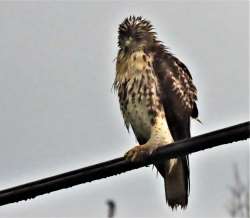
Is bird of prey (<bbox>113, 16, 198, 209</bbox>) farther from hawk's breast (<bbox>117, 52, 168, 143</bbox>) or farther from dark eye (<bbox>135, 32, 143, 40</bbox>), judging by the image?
dark eye (<bbox>135, 32, 143, 40</bbox>)

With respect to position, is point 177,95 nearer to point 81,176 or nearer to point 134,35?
point 134,35

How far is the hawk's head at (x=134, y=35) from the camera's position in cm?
861

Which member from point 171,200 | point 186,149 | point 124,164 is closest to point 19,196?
point 124,164

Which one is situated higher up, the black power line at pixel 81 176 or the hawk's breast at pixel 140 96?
the hawk's breast at pixel 140 96

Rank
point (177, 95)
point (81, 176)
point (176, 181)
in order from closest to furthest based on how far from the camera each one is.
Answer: point (81, 176), point (176, 181), point (177, 95)

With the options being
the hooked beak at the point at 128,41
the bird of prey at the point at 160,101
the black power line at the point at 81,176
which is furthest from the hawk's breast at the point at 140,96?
the black power line at the point at 81,176

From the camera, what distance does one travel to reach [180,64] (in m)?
8.38

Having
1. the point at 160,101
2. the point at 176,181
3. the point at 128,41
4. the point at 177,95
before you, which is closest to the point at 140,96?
the point at 160,101

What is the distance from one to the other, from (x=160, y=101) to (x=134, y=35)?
1.12 meters

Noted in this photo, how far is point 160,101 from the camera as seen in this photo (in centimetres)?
786

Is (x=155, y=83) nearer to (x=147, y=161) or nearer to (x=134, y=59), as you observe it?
(x=134, y=59)

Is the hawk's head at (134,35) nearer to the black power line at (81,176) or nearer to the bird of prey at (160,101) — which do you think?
the bird of prey at (160,101)

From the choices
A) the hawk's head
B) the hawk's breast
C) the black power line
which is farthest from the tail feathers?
the black power line

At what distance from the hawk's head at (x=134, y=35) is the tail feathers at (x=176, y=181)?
1.28 meters
